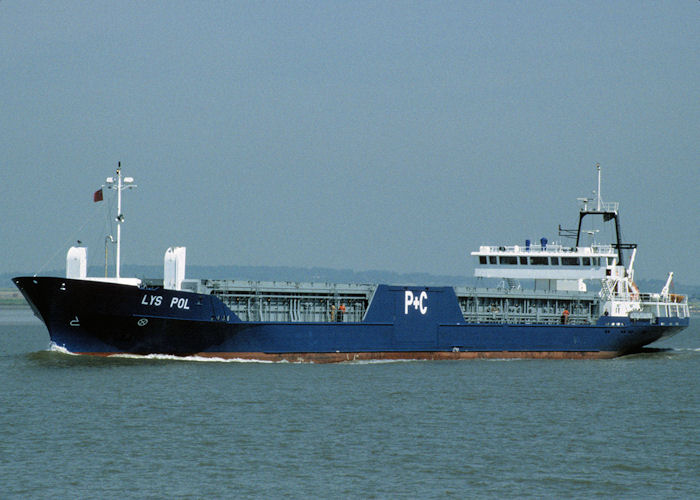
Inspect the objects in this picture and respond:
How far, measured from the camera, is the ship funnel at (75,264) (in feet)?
109

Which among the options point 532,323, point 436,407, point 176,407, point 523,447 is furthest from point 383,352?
point 523,447

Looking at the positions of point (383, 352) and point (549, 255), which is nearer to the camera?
point (383, 352)

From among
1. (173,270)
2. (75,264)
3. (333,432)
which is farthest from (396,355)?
(333,432)

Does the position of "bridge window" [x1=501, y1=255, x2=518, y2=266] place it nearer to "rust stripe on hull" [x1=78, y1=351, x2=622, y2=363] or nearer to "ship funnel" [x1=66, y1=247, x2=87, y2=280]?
"rust stripe on hull" [x1=78, y1=351, x2=622, y2=363]

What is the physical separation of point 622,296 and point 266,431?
27.5m

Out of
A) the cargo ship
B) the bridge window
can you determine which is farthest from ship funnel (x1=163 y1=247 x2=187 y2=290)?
the bridge window

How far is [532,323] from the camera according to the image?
42.5 metres

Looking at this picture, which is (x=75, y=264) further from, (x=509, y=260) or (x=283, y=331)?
(x=509, y=260)

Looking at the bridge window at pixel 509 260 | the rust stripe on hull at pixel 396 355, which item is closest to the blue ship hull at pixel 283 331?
the rust stripe on hull at pixel 396 355

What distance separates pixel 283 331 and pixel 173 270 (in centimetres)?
461

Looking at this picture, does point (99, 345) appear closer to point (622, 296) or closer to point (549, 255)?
point (549, 255)

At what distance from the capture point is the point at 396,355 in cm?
3775

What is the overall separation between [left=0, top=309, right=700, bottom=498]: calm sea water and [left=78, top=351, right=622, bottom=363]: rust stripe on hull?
0.74m

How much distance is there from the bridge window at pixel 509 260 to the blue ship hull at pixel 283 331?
465 cm
